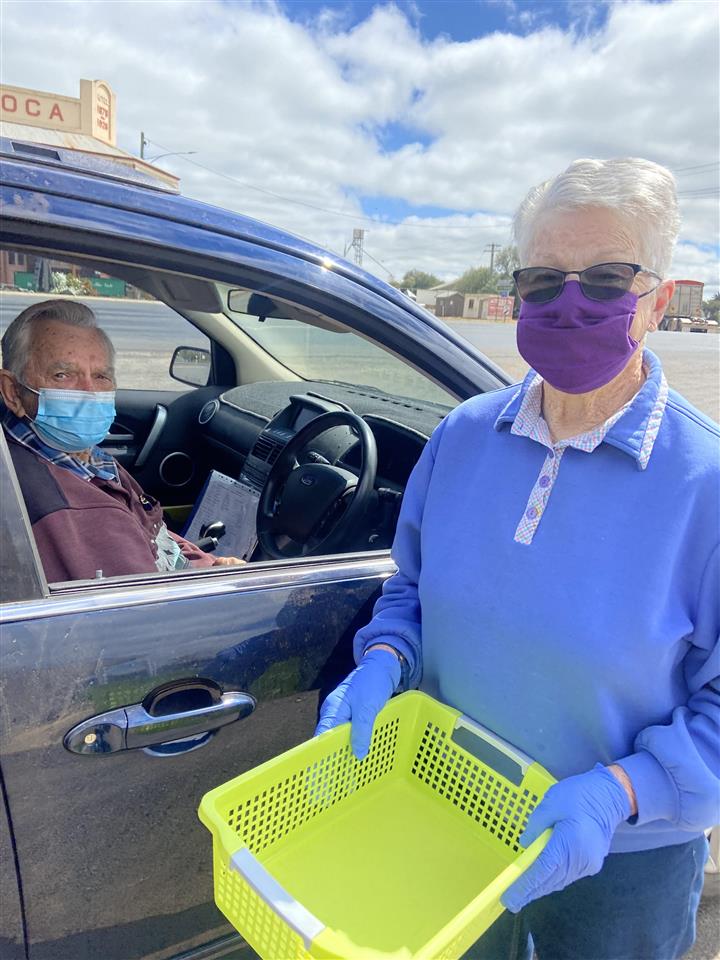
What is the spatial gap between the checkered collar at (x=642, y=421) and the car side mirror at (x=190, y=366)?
116 inches

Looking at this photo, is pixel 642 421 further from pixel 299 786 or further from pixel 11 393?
pixel 11 393

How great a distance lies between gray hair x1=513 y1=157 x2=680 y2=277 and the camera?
1254mm

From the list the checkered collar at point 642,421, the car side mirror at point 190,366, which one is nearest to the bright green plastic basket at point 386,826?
the checkered collar at point 642,421

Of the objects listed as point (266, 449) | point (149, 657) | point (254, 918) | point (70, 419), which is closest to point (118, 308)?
point (266, 449)

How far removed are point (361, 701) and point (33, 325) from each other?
1.50 metres

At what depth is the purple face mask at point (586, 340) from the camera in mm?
1296

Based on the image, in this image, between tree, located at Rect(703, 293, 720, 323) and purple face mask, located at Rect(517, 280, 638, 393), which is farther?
tree, located at Rect(703, 293, 720, 323)

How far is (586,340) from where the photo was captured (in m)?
1.30

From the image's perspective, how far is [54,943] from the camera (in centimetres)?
130

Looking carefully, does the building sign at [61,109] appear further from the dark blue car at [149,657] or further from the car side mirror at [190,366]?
the dark blue car at [149,657]

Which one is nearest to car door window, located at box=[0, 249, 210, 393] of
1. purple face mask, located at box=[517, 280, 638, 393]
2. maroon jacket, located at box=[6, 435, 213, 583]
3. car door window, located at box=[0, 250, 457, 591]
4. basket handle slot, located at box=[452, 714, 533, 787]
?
car door window, located at box=[0, 250, 457, 591]

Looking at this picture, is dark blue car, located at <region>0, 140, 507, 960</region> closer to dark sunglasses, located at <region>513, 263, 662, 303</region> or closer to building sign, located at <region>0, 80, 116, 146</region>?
dark sunglasses, located at <region>513, 263, 662, 303</region>

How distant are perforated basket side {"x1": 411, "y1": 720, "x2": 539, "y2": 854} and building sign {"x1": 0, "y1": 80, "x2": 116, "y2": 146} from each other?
36.3 metres

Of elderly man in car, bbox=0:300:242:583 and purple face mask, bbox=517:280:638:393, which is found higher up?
purple face mask, bbox=517:280:638:393
